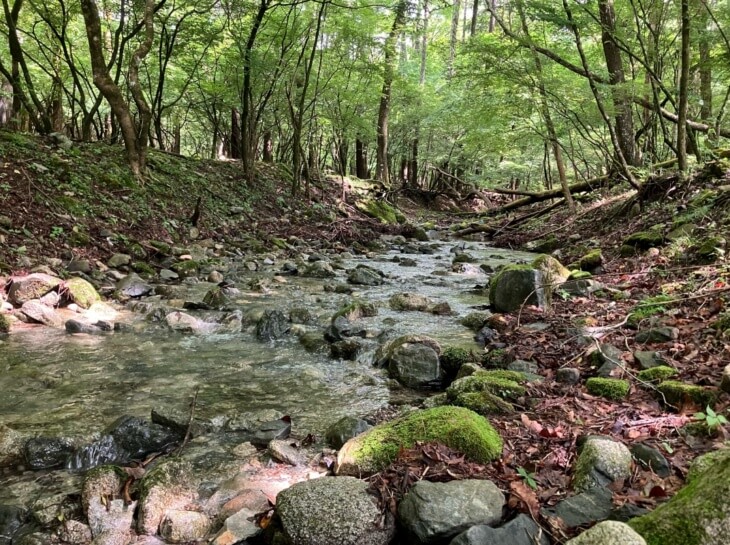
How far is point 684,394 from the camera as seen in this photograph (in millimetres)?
3240

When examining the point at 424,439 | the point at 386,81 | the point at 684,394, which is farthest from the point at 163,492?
the point at 386,81

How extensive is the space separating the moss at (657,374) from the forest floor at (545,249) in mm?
70

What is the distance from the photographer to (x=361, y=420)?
374 cm

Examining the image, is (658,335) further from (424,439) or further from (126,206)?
(126,206)

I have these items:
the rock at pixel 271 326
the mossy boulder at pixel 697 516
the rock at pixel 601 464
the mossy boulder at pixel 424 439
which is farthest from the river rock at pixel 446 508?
the rock at pixel 271 326

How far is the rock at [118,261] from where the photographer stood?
8.42 meters

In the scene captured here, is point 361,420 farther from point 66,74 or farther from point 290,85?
point 66,74

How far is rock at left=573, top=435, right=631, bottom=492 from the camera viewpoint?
250cm

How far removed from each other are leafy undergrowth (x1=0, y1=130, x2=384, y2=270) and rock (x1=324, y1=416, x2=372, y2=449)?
5.93 m

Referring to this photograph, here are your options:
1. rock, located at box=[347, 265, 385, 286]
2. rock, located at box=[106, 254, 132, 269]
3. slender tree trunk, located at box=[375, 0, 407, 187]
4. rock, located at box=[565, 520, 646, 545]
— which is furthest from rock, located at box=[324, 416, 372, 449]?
slender tree trunk, located at box=[375, 0, 407, 187]

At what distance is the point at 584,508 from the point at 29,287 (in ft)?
22.5

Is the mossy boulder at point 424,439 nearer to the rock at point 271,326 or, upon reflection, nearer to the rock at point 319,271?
the rock at point 271,326

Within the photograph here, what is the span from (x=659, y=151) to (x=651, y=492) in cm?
1621

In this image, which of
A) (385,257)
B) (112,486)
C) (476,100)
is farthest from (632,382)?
(476,100)
